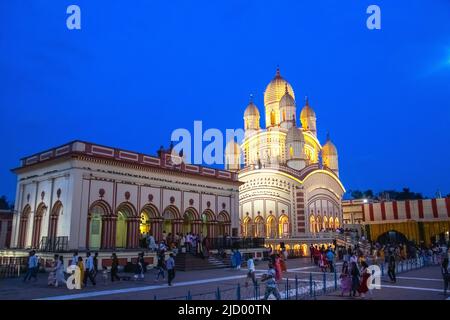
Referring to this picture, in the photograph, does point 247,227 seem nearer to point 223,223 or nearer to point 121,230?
point 223,223

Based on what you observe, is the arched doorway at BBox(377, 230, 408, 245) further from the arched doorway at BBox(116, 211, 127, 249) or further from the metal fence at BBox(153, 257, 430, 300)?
the arched doorway at BBox(116, 211, 127, 249)

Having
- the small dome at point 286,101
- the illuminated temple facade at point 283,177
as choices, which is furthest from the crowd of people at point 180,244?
the small dome at point 286,101

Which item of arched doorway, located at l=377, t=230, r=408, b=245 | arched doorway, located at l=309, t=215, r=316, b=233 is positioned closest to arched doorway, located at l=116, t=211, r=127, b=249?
arched doorway, located at l=309, t=215, r=316, b=233

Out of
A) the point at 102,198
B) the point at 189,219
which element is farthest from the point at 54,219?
the point at 189,219

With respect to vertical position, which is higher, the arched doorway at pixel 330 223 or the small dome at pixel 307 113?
the small dome at pixel 307 113

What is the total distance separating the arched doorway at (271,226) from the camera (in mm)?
46844

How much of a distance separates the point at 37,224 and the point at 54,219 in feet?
7.38

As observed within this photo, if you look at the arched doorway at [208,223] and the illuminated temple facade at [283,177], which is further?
the illuminated temple facade at [283,177]

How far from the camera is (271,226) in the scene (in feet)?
155

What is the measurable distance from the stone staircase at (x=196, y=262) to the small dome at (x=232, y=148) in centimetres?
3061

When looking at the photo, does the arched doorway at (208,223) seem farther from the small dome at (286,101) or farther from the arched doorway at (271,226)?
the small dome at (286,101)

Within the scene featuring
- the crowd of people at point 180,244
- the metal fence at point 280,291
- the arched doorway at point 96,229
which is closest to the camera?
the metal fence at point 280,291

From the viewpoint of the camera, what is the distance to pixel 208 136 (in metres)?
35.8

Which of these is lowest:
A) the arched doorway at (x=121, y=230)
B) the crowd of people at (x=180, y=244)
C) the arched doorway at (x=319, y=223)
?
the crowd of people at (x=180, y=244)
